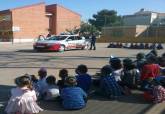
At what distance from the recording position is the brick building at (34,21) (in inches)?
2948

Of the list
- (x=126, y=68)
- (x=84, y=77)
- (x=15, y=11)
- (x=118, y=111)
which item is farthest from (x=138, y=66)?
(x=15, y=11)

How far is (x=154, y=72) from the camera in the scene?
34.2ft

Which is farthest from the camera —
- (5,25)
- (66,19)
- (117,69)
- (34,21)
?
(66,19)

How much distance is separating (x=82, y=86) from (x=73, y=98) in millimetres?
1664

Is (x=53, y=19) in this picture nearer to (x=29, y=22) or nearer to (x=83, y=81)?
(x=29, y=22)

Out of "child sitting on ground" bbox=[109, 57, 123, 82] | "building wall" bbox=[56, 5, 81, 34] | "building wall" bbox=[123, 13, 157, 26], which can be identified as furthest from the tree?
"child sitting on ground" bbox=[109, 57, 123, 82]

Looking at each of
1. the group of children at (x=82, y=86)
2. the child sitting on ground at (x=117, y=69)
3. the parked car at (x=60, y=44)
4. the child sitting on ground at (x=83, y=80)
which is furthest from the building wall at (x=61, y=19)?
the child sitting on ground at (x=83, y=80)

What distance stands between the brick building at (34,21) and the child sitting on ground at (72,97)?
204ft

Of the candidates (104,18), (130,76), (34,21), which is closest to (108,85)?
(130,76)

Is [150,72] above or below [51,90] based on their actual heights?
above

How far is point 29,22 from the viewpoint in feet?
259

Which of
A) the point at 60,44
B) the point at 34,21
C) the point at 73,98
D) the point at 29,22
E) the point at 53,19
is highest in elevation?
the point at 53,19

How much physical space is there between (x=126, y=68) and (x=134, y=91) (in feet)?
2.13

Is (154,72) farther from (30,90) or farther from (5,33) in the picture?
(5,33)
